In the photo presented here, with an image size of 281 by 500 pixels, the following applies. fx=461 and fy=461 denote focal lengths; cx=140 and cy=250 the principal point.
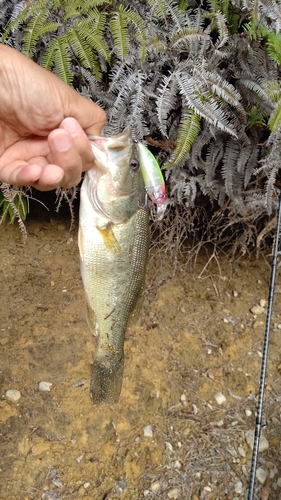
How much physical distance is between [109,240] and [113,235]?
0.11ft

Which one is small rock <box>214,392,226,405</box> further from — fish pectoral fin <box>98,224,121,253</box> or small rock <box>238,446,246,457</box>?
fish pectoral fin <box>98,224,121,253</box>

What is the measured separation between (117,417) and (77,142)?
7.63ft

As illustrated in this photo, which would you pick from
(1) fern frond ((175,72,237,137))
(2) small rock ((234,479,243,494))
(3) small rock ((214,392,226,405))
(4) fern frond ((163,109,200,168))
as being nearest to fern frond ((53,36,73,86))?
(1) fern frond ((175,72,237,137))

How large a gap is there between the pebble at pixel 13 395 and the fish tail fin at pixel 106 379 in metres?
0.89

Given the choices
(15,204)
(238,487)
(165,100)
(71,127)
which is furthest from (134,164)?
A: (238,487)

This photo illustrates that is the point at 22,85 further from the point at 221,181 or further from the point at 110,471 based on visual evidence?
the point at 110,471

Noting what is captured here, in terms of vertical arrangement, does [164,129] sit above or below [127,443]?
above

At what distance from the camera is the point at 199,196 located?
3.92 meters

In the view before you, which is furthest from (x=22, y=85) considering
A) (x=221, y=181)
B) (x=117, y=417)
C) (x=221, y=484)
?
(x=221, y=484)

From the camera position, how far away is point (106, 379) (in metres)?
2.81

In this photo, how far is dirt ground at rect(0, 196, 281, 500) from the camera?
3359 mm

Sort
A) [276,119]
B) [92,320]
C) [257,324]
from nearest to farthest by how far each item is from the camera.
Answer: [92,320] → [276,119] → [257,324]

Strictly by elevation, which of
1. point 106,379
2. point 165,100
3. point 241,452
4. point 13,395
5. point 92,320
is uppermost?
point 165,100

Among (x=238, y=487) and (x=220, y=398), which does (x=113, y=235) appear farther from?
(x=238, y=487)
